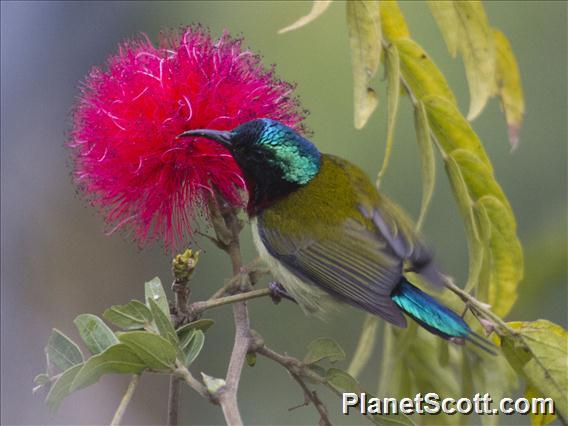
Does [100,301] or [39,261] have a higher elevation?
[39,261]

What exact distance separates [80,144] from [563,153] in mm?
3592

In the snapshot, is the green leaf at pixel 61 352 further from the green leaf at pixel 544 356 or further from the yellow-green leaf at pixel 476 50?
the yellow-green leaf at pixel 476 50

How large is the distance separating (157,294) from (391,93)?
1.81 ft

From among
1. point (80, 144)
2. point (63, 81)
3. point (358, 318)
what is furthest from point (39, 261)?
point (80, 144)

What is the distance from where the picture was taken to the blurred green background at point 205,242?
4492 mm

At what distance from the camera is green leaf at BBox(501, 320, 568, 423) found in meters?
1.67

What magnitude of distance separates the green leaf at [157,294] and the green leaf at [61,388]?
0.54 ft

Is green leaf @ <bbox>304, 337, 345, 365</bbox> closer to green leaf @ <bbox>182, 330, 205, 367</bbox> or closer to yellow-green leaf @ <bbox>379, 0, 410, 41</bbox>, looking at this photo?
green leaf @ <bbox>182, 330, 205, 367</bbox>

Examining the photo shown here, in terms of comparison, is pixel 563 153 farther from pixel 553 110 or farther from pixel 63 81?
pixel 63 81

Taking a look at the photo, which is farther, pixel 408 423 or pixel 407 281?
pixel 407 281

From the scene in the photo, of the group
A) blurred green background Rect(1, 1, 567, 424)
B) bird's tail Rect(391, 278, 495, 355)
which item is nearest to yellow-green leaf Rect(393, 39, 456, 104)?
bird's tail Rect(391, 278, 495, 355)

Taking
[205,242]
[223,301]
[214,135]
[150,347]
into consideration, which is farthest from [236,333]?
[205,242]

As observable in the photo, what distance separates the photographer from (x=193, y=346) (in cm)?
148

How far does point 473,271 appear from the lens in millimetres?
1734
